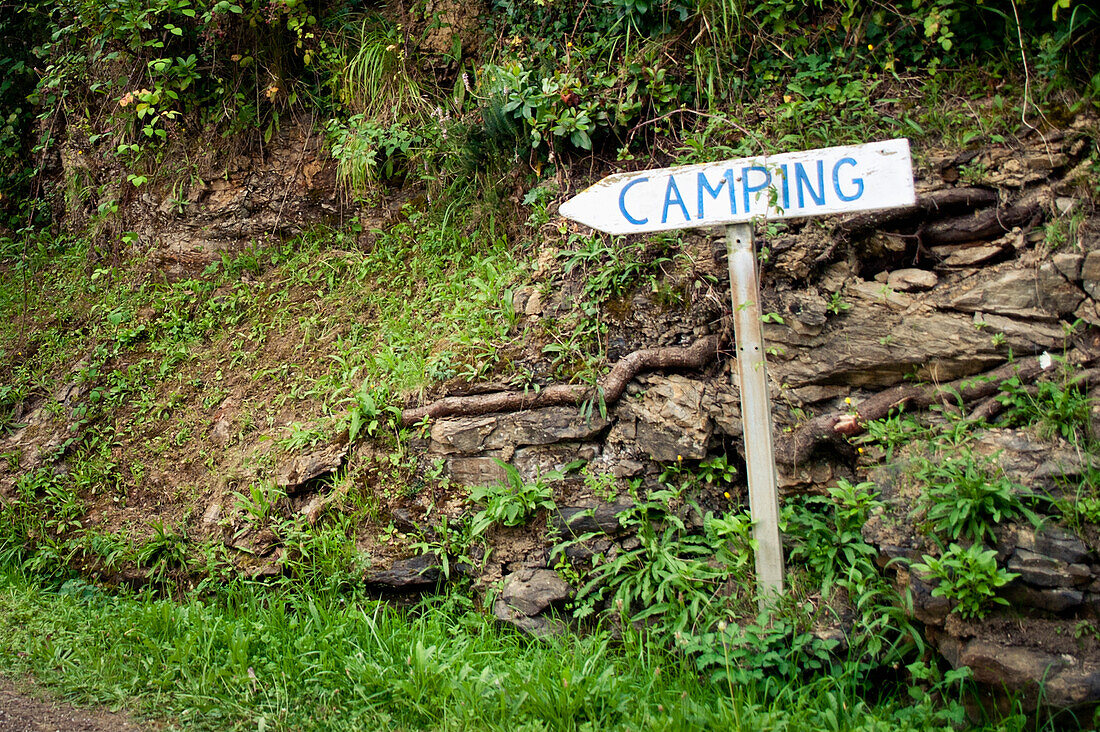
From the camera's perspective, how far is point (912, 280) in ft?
11.8

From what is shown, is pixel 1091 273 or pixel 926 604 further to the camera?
pixel 1091 273

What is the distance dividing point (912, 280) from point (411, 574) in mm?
2907

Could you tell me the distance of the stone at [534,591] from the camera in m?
3.32

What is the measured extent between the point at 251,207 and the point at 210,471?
2.50 metres

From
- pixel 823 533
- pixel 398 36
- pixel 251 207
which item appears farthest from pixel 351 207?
pixel 823 533

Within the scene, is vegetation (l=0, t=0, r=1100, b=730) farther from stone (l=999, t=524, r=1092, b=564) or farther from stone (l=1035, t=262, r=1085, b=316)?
stone (l=1035, t=262, r=1085, b=316)

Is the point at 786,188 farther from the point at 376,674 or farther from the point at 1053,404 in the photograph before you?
the point at 376,674

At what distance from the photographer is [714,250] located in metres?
3.97

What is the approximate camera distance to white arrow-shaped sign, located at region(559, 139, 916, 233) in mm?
2615

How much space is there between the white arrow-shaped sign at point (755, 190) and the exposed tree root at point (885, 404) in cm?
112

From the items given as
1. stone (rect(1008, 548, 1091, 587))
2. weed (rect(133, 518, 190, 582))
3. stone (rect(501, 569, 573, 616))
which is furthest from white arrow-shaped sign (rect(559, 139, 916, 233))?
weed (rect(133, 518, 190, 582))

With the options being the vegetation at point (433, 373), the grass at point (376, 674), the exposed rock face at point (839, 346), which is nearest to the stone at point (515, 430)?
the exposed rock face at point (839, 346)

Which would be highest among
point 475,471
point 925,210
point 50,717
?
point 925,210

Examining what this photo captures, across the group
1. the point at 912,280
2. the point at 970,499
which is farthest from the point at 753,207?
the point at 970,499
